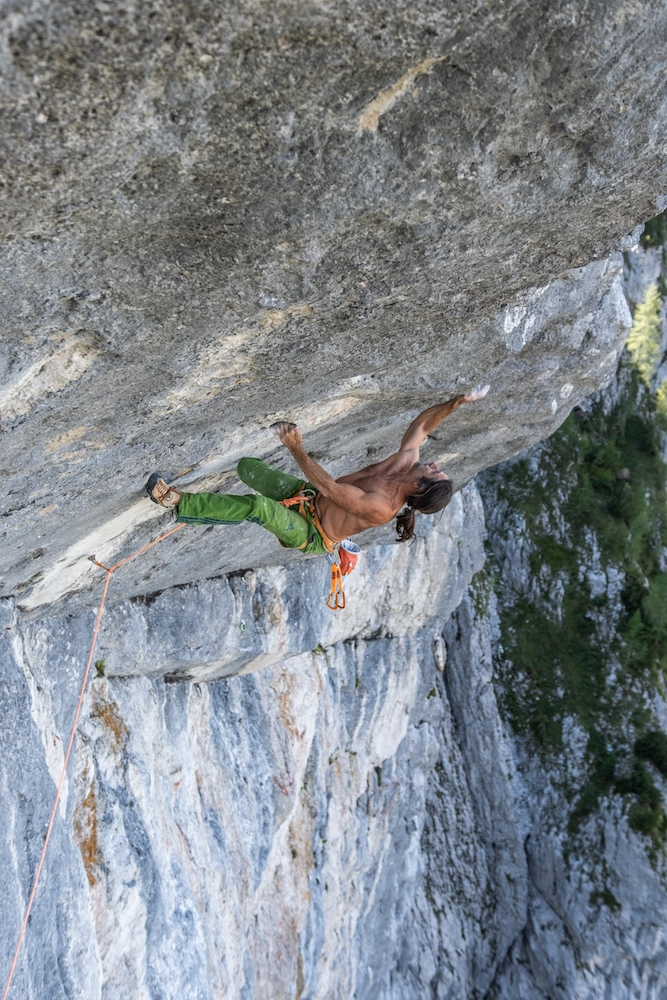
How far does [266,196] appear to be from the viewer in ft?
7.85

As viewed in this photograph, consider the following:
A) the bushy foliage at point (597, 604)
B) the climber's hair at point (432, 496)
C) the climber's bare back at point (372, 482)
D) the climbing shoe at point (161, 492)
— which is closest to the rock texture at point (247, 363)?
the climbing shoe at point (161, 492)

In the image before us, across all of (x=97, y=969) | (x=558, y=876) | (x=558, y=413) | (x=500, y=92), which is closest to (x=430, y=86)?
(x=500, y=92)

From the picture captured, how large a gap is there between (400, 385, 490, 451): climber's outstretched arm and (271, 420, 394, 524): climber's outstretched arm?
19.8 inches

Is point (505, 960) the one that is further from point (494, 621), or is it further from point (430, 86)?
point (430, 86)

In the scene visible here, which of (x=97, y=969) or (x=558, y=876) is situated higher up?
(x=97, y=969)

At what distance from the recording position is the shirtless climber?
444 centimetres

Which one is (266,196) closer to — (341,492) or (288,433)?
(288,433)

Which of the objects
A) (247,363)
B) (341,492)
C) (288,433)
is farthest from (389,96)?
(341,492)

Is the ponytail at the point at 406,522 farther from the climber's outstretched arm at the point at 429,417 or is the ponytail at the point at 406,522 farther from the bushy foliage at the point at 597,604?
the bushy foliage at the point at 597,604

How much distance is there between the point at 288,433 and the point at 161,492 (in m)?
0.88

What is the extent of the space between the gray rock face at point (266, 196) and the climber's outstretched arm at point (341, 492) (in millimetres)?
286

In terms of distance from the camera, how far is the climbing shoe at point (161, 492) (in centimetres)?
431

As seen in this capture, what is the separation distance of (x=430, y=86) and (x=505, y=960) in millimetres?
16121

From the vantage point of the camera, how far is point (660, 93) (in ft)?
8.24
